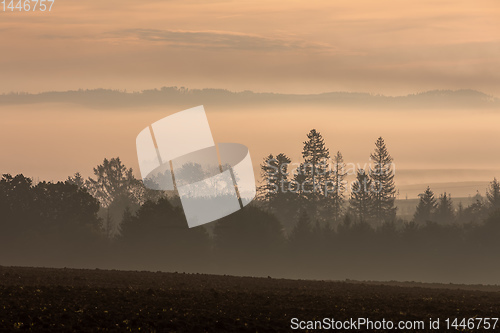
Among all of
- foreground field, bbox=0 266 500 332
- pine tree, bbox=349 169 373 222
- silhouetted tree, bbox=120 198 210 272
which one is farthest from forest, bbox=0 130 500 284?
foreground field, bbox=0 266 500 332

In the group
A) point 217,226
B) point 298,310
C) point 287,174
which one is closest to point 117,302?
point 298,310

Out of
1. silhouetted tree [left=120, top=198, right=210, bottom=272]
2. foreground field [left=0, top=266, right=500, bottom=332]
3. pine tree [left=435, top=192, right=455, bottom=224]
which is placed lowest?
foreground field [left=0, top=266, right=500, bottom=332]

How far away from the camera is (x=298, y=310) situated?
39.5 metres

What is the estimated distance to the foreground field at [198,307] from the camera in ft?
114

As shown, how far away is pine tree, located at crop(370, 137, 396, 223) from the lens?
500ft

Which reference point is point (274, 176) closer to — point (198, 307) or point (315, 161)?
point (315, 161)

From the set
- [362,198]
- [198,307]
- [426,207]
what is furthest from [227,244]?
[198,307]

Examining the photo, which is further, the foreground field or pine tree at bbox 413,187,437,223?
pine tree at bbox 413,187,437,223

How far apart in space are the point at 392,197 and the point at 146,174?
5161 cm

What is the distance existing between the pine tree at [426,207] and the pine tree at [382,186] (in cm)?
677

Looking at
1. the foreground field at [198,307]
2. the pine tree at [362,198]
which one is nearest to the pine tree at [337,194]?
the pine tree at [362,198]

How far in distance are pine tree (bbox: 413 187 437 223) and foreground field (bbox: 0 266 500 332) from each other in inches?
4260

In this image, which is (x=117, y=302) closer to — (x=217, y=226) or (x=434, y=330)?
(x=434, y=330)

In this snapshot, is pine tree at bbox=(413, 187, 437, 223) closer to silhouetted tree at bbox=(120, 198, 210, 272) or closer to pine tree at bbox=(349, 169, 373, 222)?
pine tree at bbox=(349, 169, 373, 222)
